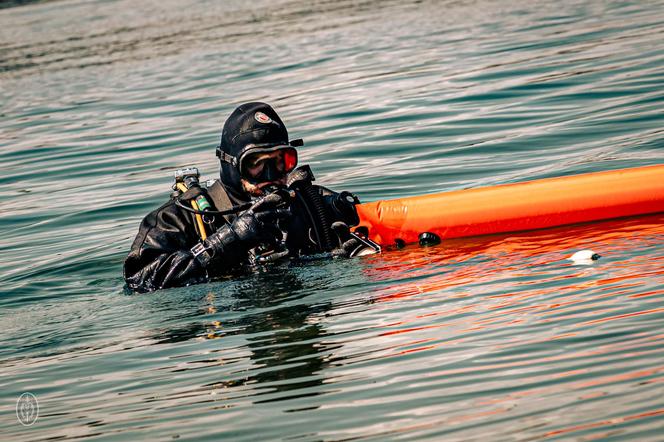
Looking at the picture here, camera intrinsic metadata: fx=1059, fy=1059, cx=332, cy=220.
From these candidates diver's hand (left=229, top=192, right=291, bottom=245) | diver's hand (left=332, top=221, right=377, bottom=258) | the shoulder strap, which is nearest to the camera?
diver's hand (left=229, top=192, right=291, bottom=245)

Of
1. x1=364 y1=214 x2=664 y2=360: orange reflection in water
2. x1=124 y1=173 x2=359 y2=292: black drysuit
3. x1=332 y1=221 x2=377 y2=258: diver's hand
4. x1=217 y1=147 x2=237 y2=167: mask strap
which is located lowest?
x1=364 y1=214 x2=664 y2=360: orange reflection in water

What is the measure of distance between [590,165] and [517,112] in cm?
262

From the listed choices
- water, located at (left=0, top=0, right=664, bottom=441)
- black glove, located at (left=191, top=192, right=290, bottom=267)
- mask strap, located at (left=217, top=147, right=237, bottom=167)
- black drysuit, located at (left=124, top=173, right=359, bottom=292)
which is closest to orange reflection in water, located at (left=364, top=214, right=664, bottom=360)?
water, located at (left=0, top=0, right=664, bottom=441)

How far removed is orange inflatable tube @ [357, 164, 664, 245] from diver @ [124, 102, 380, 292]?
0.37m

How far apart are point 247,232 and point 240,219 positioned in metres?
0.08

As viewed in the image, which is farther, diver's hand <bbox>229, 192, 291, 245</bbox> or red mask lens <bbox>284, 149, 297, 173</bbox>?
red mask lens <bbox>284, 149, 297, 173</bbox>

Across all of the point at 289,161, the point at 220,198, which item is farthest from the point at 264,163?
the point at 220,198

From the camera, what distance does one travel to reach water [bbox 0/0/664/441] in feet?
12.0

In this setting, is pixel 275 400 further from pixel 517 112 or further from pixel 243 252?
pixel 517 112

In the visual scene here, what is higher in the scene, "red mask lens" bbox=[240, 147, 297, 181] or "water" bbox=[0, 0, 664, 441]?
"red mask lens" bbox=[240, 147, 297, 181]

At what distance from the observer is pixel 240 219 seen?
514 cm

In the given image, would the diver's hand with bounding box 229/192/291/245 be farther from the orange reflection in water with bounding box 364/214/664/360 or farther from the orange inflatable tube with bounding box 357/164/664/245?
the orange inflatable tube with bounding box 357/164/664/245

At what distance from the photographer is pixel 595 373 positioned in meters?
3.60

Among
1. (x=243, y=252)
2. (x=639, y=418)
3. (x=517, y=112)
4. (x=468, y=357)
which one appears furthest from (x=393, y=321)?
(x=517, y=112)
